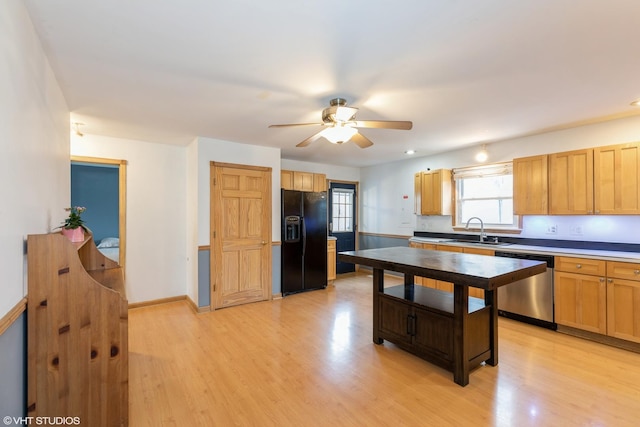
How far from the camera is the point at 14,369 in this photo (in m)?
1.38

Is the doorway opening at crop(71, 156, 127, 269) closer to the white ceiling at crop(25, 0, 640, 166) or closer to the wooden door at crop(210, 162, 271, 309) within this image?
the wooden door at crop(210, 162, 271, 309)

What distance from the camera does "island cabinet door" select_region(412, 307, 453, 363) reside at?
2.42 meters

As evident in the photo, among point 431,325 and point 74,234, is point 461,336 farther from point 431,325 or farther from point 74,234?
point 74,234

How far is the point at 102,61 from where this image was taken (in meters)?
2.04

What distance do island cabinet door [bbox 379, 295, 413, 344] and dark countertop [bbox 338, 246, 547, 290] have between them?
47cm

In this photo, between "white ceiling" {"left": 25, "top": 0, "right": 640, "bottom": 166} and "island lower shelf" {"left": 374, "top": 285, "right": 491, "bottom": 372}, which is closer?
"white ceiling" {"left": 25, "top": 0, "right": 640, "bottom": 166}

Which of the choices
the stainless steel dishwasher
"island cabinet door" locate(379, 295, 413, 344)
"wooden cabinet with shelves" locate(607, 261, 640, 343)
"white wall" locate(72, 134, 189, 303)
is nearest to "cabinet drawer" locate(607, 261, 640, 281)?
"wooden cabinet with shelves" locate(607, 261, 640, 343)

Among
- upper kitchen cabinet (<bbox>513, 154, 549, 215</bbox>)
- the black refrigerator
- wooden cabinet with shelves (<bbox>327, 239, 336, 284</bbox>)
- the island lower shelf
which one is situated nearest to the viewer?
the island lower shelf

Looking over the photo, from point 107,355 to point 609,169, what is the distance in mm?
4822

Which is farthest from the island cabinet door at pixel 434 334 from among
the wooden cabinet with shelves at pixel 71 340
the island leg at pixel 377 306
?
the wooden cabinet with shelves at pixel 71 340

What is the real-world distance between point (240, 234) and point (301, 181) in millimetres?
1510

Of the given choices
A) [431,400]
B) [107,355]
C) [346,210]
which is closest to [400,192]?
[346,210]

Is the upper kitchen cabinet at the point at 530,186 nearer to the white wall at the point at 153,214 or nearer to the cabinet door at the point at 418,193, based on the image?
the cabinet door at the point at 418,193

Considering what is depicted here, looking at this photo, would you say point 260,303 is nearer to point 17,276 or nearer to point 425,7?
point 17,276
